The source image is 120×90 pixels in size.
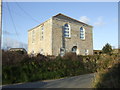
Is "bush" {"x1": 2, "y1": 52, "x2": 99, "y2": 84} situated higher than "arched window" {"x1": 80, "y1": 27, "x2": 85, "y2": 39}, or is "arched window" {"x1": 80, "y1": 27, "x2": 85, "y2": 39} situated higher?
"arched window" {"x1": 80, "y1": 27, "x2": 85, "y2": 39}

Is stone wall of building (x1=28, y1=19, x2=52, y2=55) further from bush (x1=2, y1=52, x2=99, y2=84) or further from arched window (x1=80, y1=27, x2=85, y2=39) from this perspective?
bush (x1=2, y1=52, x2=99, y2=84)

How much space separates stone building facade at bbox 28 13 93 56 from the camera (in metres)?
25.4

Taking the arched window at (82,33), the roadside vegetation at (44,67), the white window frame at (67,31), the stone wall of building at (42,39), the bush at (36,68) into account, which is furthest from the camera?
the arched window at (82,33)

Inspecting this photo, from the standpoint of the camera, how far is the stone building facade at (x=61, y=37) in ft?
83.4

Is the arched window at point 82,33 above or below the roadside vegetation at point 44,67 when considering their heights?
above

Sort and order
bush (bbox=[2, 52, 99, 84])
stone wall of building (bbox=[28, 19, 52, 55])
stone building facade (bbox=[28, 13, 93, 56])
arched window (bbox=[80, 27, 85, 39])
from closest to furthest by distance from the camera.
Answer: bush (bbox=[2, 52, 99, 84]), stone building facade (bbox=[28, 13, 93, 56]), stone wall of building (bbox=[28, 19, 52, 55]), arched window (bbox=[80, 27, 85, 39])

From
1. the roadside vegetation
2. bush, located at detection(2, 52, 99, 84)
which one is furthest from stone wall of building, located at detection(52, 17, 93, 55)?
bush, located at detection(2, 52, 99, 84)

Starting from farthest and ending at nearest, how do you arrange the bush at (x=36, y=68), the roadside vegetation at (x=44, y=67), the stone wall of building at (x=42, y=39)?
the stone wall of building at (x=42, y=39)
the bush at (x=36, y=68)
the roadside vegetation at (x=44, y=67)

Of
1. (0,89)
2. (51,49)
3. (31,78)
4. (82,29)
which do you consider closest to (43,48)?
(51,49)

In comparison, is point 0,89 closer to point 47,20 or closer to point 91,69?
point 91,69

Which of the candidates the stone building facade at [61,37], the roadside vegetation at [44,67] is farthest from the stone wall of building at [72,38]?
the roadside vegetation at [44,67]

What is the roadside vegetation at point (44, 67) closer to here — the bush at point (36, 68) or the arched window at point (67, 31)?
the bush at point (36, 68)

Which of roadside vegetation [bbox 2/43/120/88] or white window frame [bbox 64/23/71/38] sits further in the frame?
white window frame [bbox 64/23/71/38]

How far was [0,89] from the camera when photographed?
7578 mm
